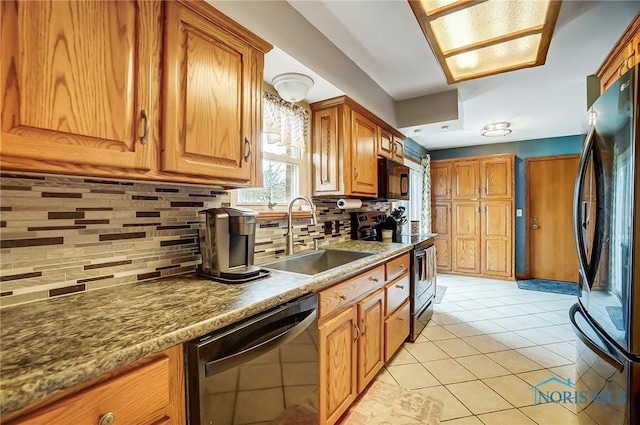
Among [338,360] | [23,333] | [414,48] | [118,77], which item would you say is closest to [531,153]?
[414,48]

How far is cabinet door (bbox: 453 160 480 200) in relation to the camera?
4.74m

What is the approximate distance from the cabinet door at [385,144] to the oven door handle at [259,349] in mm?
1993

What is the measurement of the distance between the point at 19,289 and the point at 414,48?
2.52m

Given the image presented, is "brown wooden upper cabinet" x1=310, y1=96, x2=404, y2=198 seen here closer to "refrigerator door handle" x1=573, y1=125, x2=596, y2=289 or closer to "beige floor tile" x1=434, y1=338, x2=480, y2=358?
"refrigerator door handle" x1=573, y1=125, x2=596, y2=289

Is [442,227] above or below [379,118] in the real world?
below

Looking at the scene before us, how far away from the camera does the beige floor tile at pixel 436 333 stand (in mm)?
2566

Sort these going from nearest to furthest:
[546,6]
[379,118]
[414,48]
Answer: [546,6] < [414,48] < [379,118]

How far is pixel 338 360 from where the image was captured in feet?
4.74

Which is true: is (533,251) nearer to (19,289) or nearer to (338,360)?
(338,360)

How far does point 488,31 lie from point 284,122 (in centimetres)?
135

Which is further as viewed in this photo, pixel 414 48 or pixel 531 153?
pixel 531 153

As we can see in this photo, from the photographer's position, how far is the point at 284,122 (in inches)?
80.3

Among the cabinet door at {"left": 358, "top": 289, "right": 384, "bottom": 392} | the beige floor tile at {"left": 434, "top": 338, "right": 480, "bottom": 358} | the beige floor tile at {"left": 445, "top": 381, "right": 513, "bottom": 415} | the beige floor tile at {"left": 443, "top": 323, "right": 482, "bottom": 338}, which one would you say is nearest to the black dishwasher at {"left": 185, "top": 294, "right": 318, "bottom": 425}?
the cabinet door at {"left": 358, "top": 289, "right": 384, "bottom": 392}

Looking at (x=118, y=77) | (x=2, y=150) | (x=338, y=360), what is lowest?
(x=338, y=360)
